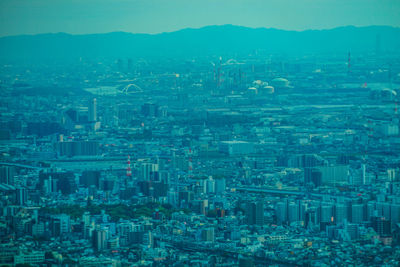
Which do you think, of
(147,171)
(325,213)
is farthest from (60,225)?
(147,171)

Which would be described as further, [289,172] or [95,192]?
[289,172]

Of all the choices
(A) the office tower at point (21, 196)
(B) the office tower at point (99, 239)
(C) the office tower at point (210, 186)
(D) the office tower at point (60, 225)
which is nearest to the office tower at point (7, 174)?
(A) the office tower at point (21, 196)

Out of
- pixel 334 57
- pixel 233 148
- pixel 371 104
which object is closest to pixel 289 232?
pixel 233 148

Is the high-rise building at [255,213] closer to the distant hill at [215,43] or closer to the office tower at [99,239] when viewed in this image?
the office tower at [99,239]

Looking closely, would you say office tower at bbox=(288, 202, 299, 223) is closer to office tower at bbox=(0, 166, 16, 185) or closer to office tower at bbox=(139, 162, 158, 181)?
office tower at bbox=(139, 162, 158, 181)

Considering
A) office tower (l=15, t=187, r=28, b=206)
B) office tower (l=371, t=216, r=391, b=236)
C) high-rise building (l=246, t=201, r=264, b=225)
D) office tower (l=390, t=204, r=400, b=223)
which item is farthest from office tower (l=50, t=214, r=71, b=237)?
office tower (l=390, t=204, r=400, b=223)

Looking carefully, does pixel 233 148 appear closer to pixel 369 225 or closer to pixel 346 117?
pixel 346 117

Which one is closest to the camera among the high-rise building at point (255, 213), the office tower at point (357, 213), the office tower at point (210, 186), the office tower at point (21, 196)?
the office tower at point (357, 213)

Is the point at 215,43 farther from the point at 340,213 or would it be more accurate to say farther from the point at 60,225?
the point at 60,225

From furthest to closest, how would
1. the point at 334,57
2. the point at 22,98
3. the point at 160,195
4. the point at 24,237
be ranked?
the point at 334,57 → the point at 22,98 → the point at 160,195 → the point at 24,237
